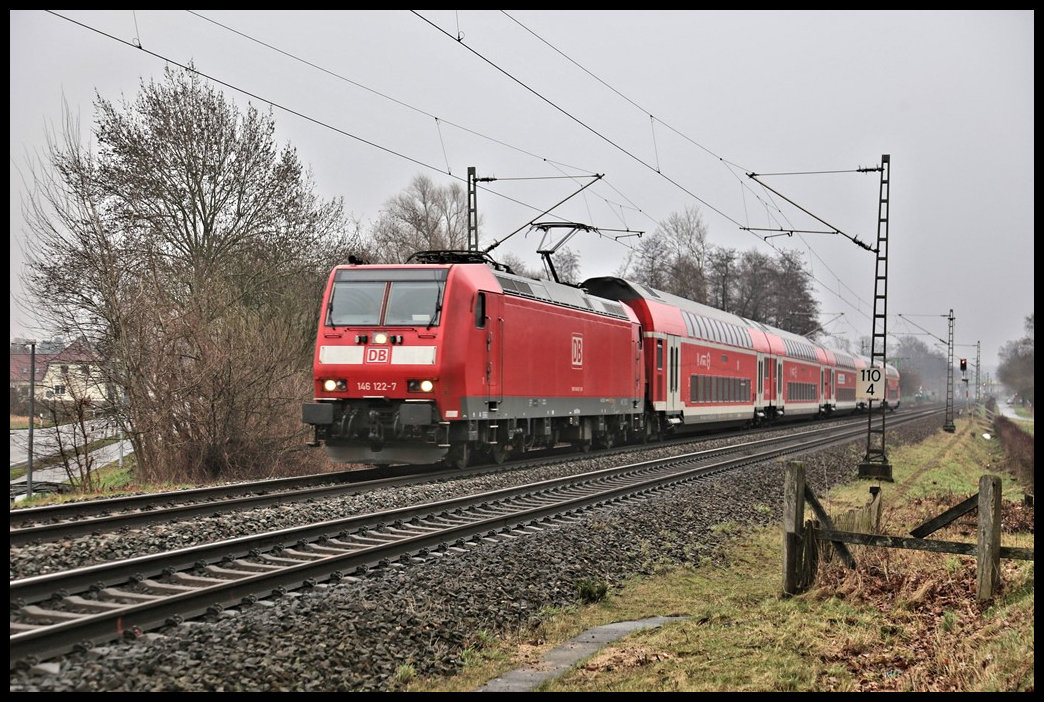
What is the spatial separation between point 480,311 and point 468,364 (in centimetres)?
103

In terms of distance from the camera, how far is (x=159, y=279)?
58.7 feet

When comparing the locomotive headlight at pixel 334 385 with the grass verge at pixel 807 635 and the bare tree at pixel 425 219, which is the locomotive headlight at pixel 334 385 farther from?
the bare tree at pixel 425 219

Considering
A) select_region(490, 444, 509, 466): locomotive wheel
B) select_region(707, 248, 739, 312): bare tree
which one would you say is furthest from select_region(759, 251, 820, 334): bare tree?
select_region(490, 444, 509, 466): locomotive wheel

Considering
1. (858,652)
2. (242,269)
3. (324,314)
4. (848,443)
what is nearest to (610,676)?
(858,652)

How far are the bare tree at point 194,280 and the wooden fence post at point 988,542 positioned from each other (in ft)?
41.7

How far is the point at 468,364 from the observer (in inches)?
640

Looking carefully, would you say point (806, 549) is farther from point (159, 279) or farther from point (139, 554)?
point (159, 279)

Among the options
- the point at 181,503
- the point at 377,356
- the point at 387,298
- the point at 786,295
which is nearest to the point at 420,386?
the point at 377,356

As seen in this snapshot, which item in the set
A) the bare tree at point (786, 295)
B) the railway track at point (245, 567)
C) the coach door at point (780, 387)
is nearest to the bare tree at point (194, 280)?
the railway track at point (245, 567)

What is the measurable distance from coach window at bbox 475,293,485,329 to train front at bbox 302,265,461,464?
80 cm

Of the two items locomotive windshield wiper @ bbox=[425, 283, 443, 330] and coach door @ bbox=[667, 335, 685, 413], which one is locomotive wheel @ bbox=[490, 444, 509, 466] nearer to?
locomotive windshield wiper @ bbox=[425, 283, 443, 330]

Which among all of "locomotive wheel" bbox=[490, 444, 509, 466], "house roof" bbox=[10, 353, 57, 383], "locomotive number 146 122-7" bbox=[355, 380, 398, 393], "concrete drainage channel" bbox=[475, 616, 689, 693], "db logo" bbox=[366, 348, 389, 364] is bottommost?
"concrete drainage channel" bbox=[475, 616, 689, 693]

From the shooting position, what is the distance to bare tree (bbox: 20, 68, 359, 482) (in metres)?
17.0

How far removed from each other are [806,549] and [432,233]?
4433cm
